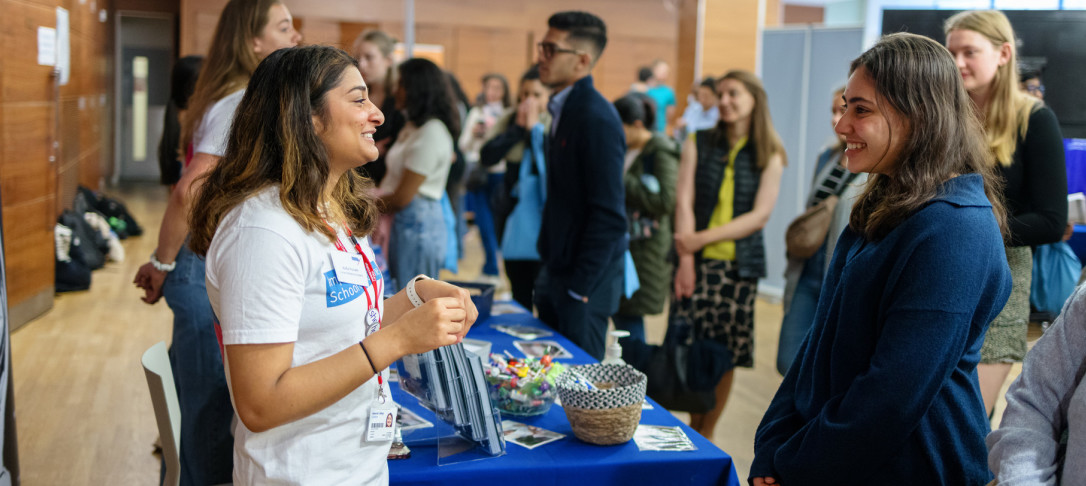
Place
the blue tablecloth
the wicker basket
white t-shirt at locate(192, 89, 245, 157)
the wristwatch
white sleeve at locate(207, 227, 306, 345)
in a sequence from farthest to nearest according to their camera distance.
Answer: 1. the wristwatch
2. white t-shirt at locate(192, 89, 245, 157)
3. the wicker basket
4. the blue tablecloth
5. white sleeve at locate(207, 227, 306, 345)

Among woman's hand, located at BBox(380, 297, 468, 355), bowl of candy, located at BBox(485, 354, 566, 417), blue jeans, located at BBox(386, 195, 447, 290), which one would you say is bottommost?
bowl of candy, located at BBox(485, 354, 566, 417)

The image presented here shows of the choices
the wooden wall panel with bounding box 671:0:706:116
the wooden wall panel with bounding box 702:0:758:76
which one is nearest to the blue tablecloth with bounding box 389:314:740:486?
the wooden wall panel with bounding box 702:0:758:76

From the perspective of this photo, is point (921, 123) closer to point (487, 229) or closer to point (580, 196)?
point (580, 196)

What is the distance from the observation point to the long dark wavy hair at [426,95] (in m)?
3.74

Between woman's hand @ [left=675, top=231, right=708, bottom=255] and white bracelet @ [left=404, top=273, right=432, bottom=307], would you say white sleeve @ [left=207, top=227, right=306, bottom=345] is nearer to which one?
white bracelet @ [left=404, top=273, right=432, bottom=307]

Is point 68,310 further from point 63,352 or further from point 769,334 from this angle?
point 769,334

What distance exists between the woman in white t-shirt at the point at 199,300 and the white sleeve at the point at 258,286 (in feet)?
3.87

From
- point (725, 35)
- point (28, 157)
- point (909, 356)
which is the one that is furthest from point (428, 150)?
point (725, 35)

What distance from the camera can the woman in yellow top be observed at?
3.48m

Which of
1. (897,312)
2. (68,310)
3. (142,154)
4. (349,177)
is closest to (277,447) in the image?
(349,177)

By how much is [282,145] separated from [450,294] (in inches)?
14.6

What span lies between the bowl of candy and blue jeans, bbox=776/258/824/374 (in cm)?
154

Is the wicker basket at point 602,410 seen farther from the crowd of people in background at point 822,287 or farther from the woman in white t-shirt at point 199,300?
the woman in white t-shirt at point 199,300

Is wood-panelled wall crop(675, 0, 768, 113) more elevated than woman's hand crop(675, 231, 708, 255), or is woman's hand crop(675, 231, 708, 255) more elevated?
wood-panelled wall crop(675, 0, 768, 113)
